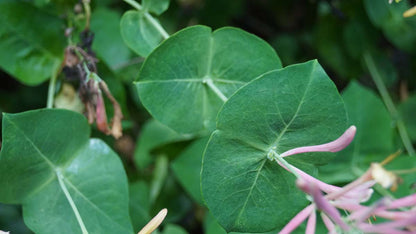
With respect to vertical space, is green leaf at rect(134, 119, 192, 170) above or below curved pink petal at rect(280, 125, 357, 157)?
below

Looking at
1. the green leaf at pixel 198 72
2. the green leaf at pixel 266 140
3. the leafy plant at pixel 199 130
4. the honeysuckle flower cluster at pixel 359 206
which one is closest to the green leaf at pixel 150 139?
the leafy plant at pixel 199 130

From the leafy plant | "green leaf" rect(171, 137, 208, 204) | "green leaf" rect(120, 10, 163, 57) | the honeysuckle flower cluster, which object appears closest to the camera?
the honeysuckle flower cluster

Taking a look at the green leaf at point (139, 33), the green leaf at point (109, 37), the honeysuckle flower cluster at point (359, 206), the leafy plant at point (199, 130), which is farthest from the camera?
the green leaf at point (109, 37)

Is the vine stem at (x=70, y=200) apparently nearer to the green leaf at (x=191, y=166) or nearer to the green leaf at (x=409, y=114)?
the green leaf at (x=191, y=166)

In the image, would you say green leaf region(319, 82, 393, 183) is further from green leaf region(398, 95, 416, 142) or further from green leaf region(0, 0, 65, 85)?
green leaf region(0, 0, 65, 85)

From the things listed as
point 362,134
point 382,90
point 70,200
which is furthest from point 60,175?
point 382,90

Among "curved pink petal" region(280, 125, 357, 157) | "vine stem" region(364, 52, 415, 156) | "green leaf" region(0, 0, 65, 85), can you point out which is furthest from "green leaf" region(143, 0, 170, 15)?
"vine stem" region(364, 52, 415, 156)
